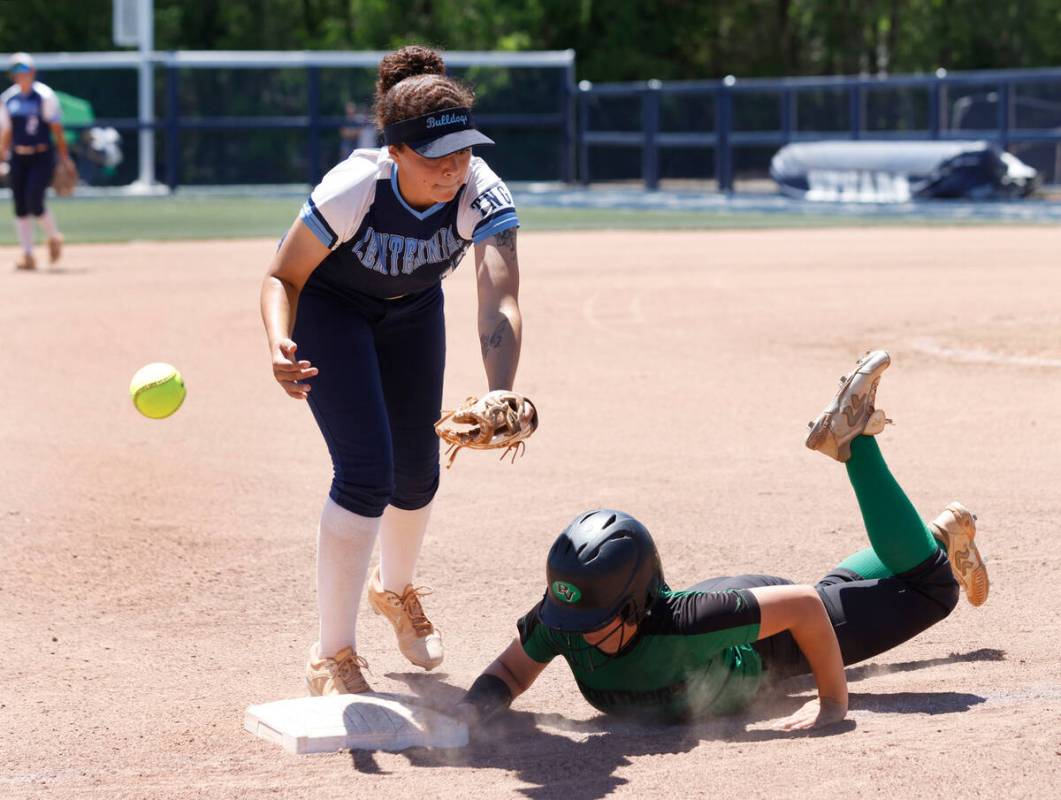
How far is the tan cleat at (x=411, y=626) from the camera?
4.77 metres

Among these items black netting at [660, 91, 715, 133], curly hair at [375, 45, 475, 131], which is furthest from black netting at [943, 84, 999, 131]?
curly hair at [375, 45, 475, 131]

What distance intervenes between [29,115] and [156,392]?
37.5 ft

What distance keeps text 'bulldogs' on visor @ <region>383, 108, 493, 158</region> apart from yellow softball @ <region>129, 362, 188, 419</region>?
53.4 inches

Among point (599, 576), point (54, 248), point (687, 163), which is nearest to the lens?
point (599, 576)

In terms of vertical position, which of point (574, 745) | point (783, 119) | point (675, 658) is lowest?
point (574, 745)

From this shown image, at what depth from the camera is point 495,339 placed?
13.8 feet

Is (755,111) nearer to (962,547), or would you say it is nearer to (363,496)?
(962,547)

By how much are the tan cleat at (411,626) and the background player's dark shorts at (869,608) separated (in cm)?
89

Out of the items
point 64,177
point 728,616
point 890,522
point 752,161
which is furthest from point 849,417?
point 752,161

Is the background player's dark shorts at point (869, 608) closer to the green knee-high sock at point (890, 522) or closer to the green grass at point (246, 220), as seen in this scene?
the green knee-high sock at point (890, 522)

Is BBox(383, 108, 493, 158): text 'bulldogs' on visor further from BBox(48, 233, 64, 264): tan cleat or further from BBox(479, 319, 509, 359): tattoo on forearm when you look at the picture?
BBox(48, 233, 64, 264): tan cleat

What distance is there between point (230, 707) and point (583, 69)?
34325 millimetres

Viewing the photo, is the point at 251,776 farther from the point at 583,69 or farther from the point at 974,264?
the point at 583,69

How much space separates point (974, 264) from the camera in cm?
1555
